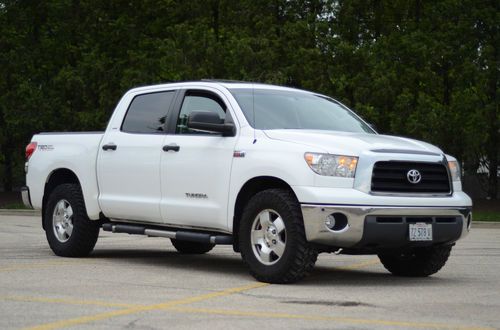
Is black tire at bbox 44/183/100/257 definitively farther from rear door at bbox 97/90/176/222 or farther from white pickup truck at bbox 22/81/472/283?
rear door at bbox 97/90/176/222

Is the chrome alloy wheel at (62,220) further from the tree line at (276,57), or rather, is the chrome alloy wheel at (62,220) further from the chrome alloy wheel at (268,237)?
the tree line at (276,57)

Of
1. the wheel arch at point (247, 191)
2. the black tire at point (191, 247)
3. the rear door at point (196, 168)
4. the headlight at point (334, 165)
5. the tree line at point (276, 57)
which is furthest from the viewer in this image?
the tree line at point (276, 57)

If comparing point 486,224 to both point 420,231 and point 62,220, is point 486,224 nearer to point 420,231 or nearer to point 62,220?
point 62,220

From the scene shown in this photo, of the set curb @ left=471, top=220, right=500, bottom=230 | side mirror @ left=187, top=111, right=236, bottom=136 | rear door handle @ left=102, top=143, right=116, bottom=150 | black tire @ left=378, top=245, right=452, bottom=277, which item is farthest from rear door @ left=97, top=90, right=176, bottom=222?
curb @ left=471, top=220, right=500, bottom=230

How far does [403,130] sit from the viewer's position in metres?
31.6

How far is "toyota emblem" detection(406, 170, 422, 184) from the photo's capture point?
33.8 feet

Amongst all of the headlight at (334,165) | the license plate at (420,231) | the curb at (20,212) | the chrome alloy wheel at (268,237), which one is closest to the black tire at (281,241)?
the chrome alloy wheel at (268,237)

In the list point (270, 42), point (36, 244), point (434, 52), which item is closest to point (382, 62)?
point (434, 52)

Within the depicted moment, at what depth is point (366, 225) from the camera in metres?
9.93

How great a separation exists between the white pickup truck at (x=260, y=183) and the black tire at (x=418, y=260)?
1 centimetres

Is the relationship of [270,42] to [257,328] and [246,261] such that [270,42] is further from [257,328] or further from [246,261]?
[257,328]

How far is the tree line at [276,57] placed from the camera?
104ft

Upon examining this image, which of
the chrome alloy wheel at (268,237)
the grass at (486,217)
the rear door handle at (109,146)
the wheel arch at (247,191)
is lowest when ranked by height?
the grass at (486,217)

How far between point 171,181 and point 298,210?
80.4 inches
